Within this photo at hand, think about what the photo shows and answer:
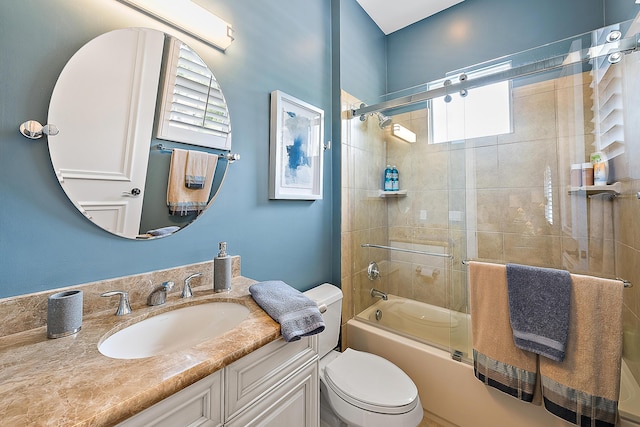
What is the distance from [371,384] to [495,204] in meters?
1.39

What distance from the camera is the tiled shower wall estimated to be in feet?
4.18

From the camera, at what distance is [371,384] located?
4.14 feet

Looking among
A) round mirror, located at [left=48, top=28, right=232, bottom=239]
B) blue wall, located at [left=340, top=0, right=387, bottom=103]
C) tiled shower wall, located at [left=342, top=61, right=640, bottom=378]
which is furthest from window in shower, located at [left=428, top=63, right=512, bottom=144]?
round mirror, located at [left=48, top=28, right=232, bottom=239]

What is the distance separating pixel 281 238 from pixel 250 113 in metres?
0.72

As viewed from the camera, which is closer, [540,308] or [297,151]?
[540,308]

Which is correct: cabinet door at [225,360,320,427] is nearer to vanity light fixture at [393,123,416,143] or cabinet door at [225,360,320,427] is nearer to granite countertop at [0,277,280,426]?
granite countertop at [0,277,280,426]

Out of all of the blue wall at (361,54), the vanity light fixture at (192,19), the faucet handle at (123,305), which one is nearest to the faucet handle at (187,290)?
the faucet handle at (123,305)

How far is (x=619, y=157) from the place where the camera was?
1.28 m

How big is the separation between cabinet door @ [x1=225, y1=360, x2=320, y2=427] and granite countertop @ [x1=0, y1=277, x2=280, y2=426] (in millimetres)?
207

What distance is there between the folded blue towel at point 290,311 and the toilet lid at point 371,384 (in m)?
0.60

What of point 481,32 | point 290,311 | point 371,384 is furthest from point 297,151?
point 481,32

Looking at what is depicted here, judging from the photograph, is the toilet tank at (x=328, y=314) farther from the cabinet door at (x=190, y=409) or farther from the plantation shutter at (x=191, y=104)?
the plantation shutter at (x=191, y=104)

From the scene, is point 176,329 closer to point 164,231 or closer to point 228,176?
point 164,231

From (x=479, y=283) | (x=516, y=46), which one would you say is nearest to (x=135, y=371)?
(x=479, y=283)
